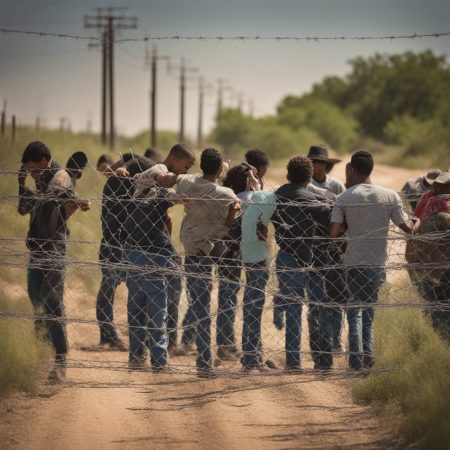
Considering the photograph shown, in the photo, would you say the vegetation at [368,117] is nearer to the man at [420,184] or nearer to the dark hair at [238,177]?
the man at [420,184]

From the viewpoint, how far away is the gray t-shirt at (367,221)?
364 inches

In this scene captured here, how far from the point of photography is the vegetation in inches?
2454

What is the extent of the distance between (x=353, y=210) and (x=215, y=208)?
1.07 meters

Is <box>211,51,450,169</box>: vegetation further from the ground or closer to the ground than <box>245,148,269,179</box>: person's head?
further from the ground

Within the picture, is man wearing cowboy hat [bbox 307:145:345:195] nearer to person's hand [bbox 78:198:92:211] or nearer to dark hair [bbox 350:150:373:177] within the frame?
dark hair [bbox 350:150:373:177]

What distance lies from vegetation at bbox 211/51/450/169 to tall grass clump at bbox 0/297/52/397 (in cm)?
4644

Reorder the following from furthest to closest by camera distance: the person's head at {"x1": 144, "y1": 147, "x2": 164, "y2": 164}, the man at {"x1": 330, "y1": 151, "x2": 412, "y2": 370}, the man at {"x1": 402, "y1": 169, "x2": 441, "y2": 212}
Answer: the person's head at {"x1": 144, "y1": 147, "x2": 164, "y2": 164}, the man at {"x1": 402, "y1": 169, "x2": 441, "y2": 212}, the man at {"x1": 330, "y1": 151, "x2": 412, "y2": 370}

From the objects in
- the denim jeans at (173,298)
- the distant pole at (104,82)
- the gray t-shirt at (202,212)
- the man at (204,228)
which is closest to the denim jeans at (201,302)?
the man at (204,228)

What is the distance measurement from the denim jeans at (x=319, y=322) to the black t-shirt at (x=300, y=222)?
172 mm

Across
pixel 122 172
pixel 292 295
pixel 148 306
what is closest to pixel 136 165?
pixel 122 172

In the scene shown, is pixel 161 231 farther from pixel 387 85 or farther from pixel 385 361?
pixel 387 85

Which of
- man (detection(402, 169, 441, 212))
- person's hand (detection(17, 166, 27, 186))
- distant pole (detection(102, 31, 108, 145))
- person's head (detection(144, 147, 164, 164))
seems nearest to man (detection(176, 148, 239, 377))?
person's hand (detection(17, 166, 27, 186))

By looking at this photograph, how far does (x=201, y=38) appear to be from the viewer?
31.6 ft

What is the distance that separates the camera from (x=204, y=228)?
9.46 m
